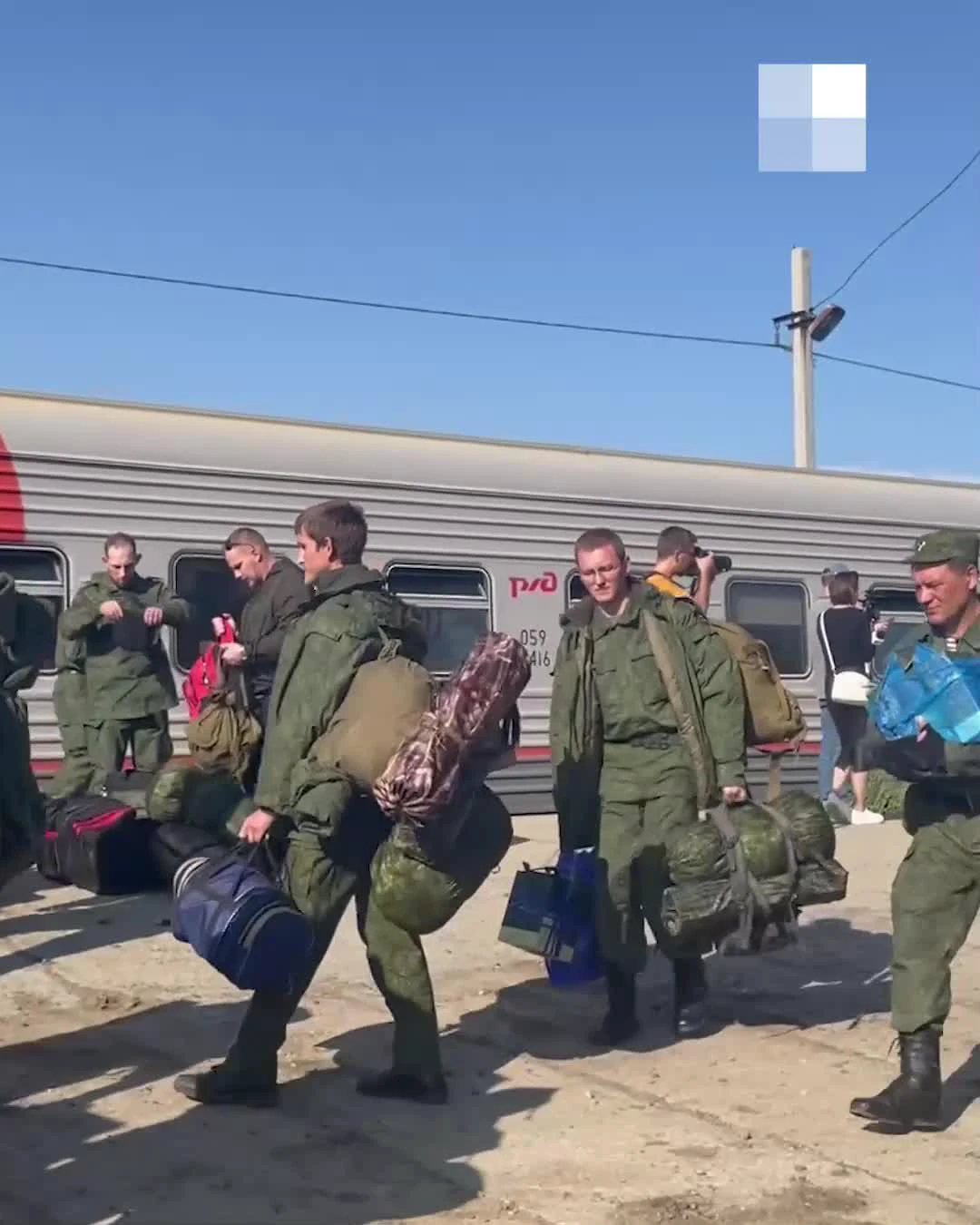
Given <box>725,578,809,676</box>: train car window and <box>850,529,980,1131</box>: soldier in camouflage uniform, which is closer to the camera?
<box>850,529,980,1131</box>: soldier in camouflage uniform

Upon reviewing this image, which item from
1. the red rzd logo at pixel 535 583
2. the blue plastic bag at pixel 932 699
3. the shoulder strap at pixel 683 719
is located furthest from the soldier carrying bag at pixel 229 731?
the red rzd logo at pixel 535 583

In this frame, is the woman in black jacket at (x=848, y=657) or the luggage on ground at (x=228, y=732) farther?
the woman in black jacket at (x=848, y=657)

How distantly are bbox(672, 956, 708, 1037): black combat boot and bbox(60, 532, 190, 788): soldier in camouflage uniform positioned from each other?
3.95 meters

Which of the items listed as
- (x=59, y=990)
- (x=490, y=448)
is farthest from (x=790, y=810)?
(x=490, y=448)

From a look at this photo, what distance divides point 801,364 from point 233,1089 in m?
20.4

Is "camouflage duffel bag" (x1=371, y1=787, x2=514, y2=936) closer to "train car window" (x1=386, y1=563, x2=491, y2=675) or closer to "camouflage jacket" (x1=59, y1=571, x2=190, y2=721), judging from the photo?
"camouflage jacket" (x1=59, y1=571, x2=190, y2=721)

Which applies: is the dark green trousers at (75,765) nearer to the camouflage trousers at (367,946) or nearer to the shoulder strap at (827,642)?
the camouflage trousers at (367,946)

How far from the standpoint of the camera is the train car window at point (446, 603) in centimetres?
1130

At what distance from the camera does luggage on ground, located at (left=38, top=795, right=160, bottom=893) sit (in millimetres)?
8500

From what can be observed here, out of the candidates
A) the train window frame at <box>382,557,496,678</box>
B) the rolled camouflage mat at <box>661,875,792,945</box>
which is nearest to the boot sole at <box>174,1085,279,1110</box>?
the rolled camouflage mat at <box>661,875,792,945</box>

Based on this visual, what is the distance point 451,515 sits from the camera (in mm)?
11531

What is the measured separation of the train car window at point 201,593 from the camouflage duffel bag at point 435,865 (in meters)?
5.56

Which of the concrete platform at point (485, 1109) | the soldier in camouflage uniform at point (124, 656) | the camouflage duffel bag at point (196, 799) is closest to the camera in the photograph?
Answer: the concrete platform at point (485, 1109)

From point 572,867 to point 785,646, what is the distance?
24.8 feet
